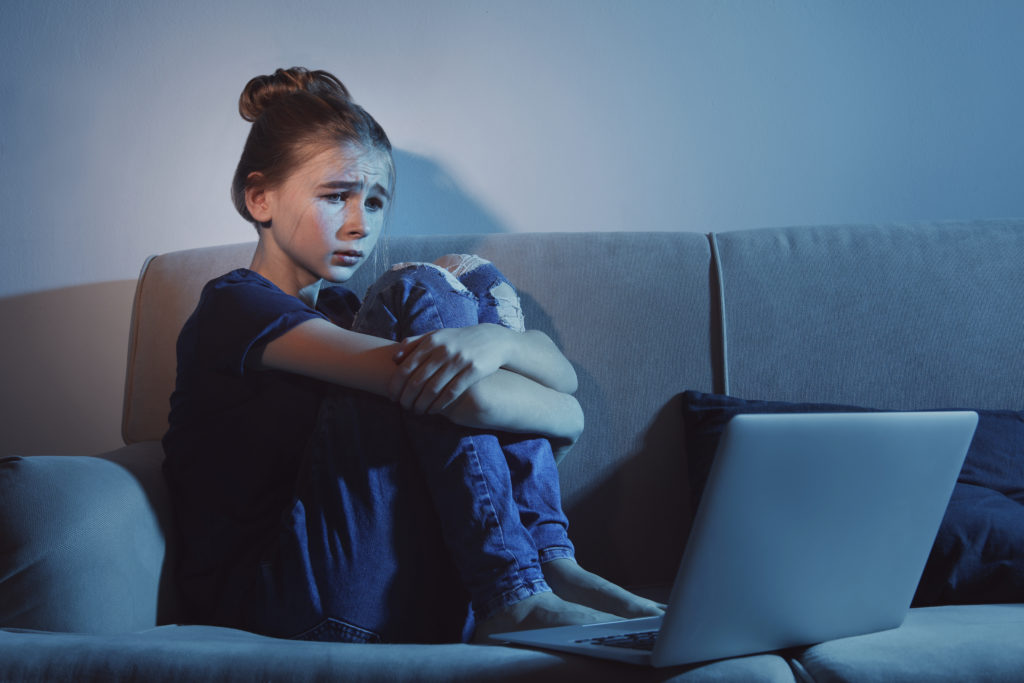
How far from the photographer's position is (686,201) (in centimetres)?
166

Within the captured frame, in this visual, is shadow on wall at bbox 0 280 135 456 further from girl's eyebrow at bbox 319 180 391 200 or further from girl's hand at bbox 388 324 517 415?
girl's hand at bbox 388 324 517 415

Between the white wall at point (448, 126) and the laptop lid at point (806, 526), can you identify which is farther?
the white wall at point (448, 126)

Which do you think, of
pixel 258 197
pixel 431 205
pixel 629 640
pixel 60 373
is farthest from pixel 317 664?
pixel 60 373

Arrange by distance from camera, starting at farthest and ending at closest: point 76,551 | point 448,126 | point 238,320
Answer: point 448,126 < point 238,320 < point 76,551

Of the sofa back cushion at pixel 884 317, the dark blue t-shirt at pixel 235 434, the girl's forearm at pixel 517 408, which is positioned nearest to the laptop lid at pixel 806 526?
the girl's forearm at pixel 517 408

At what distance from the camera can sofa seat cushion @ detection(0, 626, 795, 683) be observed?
21.7 inches

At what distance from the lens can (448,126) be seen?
168 cm

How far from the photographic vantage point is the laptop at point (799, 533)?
505 millimetres

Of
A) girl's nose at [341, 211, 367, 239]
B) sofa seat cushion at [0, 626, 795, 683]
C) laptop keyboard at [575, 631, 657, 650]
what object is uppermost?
girl's nose at [341, 211, 367, 239]

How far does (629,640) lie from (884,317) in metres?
0.90

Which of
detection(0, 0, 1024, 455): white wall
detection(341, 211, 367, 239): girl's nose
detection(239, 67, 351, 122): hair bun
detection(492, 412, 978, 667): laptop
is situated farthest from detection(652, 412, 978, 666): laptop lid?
detection(0, 0, 1024, 455): white wall

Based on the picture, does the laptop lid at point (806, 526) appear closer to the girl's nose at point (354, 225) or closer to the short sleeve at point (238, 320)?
the short sleeve at point (238, 320)

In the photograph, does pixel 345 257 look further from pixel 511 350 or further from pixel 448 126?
pixel 448 126

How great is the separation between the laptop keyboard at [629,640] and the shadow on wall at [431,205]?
3.81 ft
